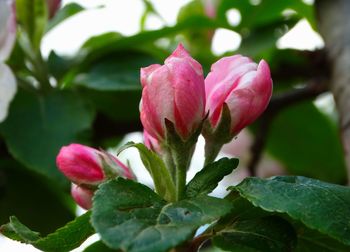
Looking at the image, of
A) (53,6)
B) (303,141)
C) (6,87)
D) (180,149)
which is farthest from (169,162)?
(303,141)

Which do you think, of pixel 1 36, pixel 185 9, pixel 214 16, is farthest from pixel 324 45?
pixel 1 36

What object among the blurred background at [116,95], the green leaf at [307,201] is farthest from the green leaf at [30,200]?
the green leaf at [307,201]

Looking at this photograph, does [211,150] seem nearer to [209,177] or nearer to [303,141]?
[209,177]

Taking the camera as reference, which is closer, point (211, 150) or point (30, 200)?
point (211, 150)

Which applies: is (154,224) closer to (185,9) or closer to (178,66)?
(178,66)

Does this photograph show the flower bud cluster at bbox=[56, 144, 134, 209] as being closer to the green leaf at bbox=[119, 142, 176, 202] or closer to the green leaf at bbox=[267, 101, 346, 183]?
the green leaf at bbox=[119, 142, 176, 202]

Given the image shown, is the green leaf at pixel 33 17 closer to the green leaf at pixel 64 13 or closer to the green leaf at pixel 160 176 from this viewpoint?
the green leaf at pixel 64 13

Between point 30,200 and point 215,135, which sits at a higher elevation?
point 215,135
